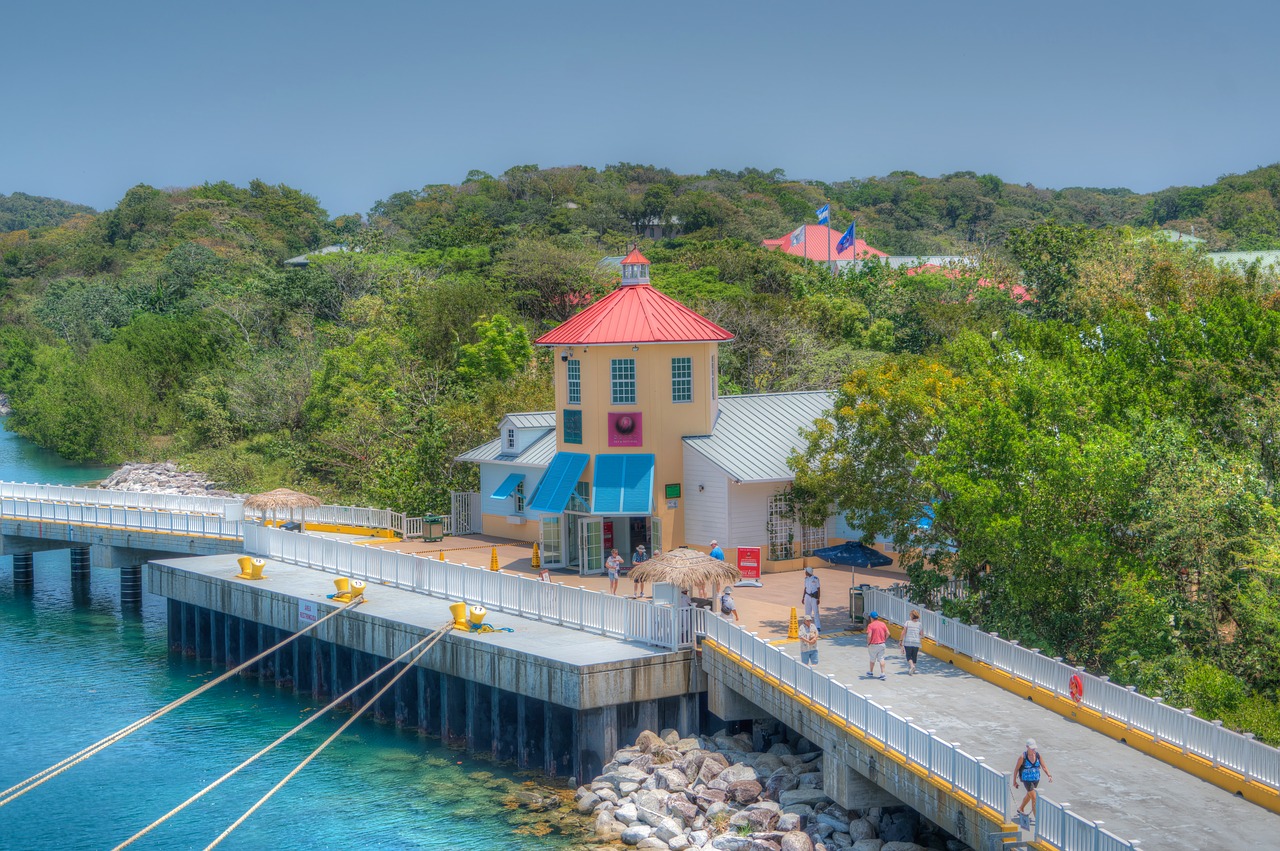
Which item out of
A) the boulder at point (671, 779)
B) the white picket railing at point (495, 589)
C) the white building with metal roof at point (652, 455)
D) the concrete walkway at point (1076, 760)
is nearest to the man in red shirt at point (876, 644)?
the concrete walkway at point (1076, 760)

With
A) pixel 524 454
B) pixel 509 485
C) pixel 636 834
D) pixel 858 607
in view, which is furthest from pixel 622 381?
pixel 636 834

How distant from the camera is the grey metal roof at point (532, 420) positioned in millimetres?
43875

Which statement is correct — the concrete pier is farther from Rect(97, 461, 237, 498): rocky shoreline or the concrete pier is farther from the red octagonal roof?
Rect(97, 461, 237, 498): rocky shoreline

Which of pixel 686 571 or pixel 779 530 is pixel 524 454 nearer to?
pixel 779 530

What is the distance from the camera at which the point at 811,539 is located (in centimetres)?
3941

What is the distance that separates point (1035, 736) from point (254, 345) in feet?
228

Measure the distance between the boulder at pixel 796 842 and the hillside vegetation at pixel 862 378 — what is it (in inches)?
274

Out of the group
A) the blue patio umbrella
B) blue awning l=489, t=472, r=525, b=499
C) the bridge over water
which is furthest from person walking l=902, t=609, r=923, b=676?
blue awning l=489, t=472, r=525, b=499

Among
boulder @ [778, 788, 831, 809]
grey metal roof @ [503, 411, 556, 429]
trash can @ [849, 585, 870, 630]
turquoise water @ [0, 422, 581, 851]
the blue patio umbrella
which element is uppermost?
grey metal roof @ [503, 411, 556, 429]

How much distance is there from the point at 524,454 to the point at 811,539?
972 cm

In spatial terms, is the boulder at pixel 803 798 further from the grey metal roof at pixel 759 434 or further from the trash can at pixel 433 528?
the trash can at pixel 433 528

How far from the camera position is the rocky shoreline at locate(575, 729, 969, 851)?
2298cm

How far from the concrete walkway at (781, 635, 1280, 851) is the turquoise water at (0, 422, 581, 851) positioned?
275 inches

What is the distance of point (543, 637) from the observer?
100 feet
